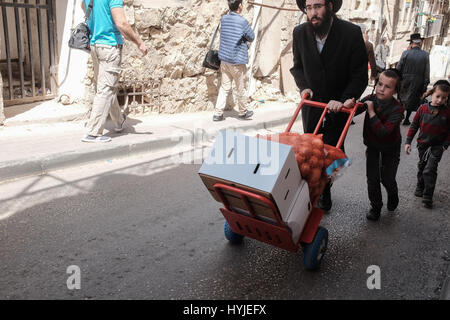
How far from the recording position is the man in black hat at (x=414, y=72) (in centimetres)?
898

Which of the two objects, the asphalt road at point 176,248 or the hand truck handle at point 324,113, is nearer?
the asphalt road at point 176,248

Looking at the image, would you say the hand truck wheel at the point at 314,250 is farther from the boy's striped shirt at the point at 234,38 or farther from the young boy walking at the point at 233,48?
the boy's striped shirt at the point at 234,38

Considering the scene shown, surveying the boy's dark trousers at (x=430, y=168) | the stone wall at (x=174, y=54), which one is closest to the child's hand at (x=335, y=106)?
the boy's dark trousers at (x=430, y=168)

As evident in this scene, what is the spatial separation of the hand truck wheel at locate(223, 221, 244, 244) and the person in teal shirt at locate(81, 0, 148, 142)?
3.03 meters

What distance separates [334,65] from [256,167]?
5.30 feet

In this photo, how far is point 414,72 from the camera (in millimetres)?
9023

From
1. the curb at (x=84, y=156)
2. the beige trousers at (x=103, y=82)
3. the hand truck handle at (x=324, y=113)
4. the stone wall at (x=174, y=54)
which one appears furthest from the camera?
the stone wall at (x=174, y=54)

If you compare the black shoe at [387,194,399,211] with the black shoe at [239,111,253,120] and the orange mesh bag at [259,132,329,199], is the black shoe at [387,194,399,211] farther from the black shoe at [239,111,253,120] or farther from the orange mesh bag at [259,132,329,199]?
the black shoe at [239,111,253,120]

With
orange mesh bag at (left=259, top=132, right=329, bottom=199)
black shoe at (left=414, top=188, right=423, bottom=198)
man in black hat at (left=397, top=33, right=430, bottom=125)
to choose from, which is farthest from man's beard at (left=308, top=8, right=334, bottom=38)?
man in black hat at (left=397, top=33, right=430, bottom=125)

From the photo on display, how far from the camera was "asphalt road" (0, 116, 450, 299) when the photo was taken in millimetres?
2932

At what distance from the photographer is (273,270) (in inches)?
125
